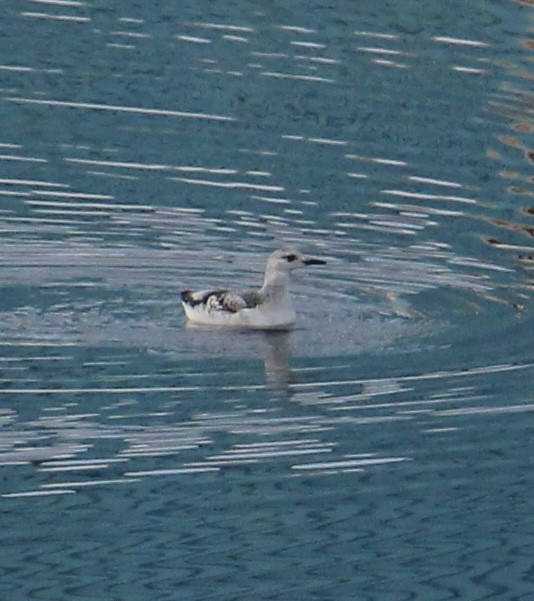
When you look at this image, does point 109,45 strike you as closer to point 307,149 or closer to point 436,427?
point 307,149

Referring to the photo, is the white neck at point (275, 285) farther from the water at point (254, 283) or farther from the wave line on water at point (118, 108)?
the wave line on water at point (118, 108)

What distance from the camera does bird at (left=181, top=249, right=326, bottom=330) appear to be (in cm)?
1732

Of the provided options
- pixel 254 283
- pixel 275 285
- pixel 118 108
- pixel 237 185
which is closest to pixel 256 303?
pixel 275 285

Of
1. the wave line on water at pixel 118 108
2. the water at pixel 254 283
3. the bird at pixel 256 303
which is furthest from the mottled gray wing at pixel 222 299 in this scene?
the wave line on water at pixel 118 108

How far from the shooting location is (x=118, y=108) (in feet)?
77.3

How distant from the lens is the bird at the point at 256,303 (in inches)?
682

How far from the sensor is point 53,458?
1345 centimetres

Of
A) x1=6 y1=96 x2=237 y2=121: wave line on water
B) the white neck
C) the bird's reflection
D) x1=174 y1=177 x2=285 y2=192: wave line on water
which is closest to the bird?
the white neck

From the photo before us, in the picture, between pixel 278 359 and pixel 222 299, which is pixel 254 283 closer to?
pixel 222 299

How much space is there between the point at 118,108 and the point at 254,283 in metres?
5.13

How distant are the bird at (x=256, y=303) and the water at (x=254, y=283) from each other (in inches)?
5.4

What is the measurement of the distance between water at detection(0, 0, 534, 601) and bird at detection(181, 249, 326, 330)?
138 mm

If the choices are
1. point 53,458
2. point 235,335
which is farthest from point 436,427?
point 235,335

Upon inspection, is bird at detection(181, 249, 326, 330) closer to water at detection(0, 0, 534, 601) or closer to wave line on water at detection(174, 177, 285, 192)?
water at detection(0, 0, 534, 601)
